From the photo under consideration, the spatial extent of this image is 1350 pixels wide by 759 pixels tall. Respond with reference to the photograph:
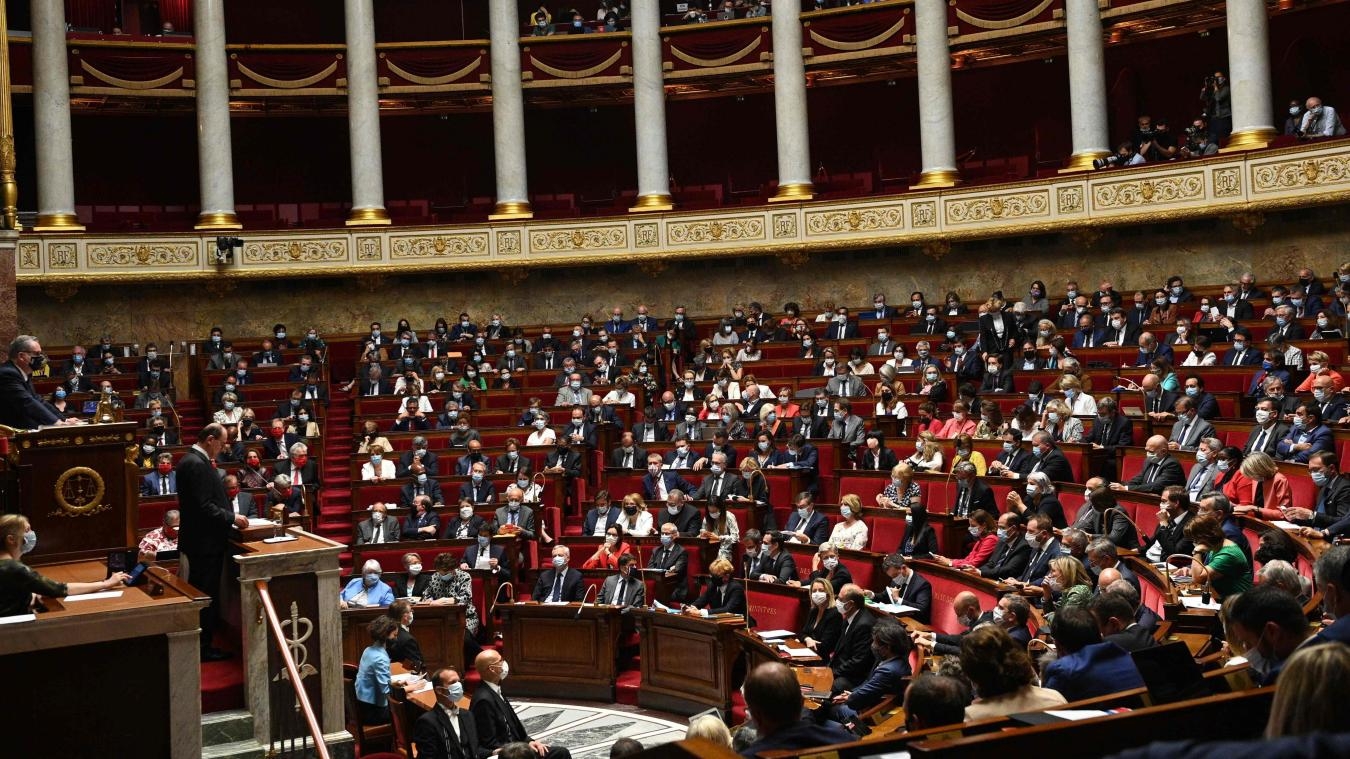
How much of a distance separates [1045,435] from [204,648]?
295 inches

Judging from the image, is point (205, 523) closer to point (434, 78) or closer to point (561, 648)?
point (561, 648)

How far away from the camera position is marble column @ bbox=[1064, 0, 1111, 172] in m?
19.2

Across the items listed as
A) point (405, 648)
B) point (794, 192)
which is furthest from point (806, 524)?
point (794, 192)

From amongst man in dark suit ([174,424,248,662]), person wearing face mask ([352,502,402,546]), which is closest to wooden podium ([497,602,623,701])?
person wearing face mask ([352,502,402,546])

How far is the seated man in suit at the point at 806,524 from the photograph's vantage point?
11.8 metres

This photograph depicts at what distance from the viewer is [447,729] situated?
777 centimetres

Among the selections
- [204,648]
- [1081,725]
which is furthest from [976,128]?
[1081,725]

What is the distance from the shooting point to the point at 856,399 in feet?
49.4

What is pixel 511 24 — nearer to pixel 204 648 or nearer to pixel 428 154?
pixel 428 154

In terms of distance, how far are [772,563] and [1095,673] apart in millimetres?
6267

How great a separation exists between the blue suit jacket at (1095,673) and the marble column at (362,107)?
59.1 feet

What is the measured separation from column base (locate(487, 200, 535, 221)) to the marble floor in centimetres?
1129

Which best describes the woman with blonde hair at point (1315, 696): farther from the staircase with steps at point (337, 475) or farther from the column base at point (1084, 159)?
the column base at point (1084, 159)

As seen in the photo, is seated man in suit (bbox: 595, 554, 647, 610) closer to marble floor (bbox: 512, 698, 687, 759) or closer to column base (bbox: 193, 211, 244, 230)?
marble floor (bbox: 512, 698, 687, 759)
